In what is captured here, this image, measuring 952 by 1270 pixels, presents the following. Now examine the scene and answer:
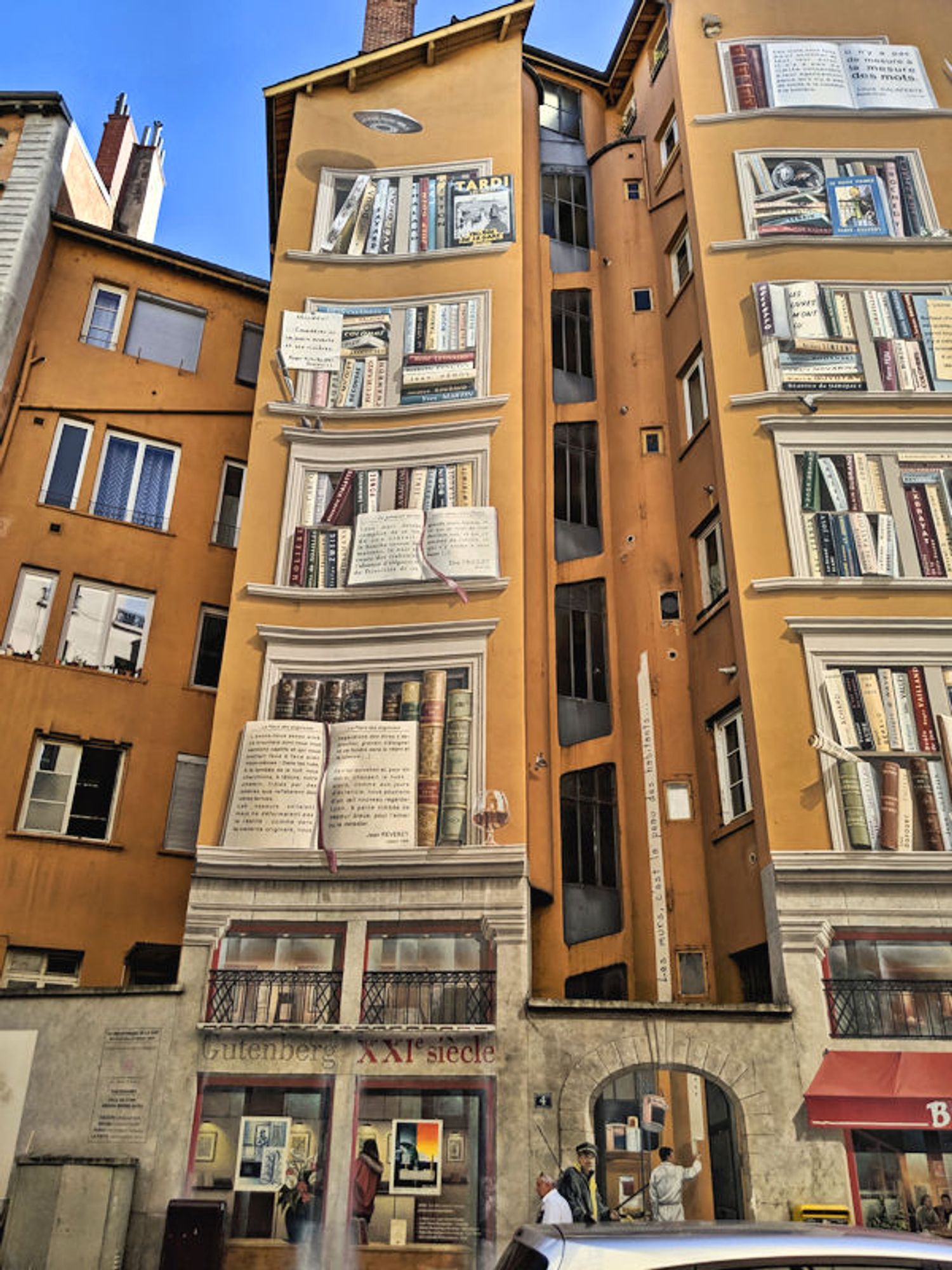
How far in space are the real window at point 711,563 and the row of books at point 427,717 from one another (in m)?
5.34

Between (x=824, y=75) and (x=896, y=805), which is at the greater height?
(x=824, y=75)

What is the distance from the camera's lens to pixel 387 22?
29672 mm

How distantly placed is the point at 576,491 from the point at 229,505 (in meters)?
8.03

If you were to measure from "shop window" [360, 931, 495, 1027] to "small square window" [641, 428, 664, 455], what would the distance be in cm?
1174

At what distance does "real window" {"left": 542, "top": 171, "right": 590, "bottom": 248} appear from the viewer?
26.8 m

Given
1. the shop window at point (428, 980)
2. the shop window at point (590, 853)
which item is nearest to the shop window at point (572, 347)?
the shop window at point (590, 853)

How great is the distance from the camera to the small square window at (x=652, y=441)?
23.0 m

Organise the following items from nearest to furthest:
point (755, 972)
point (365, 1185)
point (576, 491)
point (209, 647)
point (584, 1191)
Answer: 1. point (584, 1191)
2. point (365, 1185)
3. point (755, 972)
4. point (209, 647)
5. point (576, 491)

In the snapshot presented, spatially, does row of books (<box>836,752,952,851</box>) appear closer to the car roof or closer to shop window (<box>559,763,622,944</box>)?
shop window (<box>559,763,622,944</box>)

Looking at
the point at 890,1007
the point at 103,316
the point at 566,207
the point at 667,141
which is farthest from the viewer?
the point at 566,207

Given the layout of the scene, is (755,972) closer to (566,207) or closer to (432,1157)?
(432,1157)

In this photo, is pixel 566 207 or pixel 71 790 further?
pixel 566 207

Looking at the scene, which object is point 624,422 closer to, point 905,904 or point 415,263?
point 415,263

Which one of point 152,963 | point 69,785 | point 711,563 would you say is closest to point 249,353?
point 69,785
